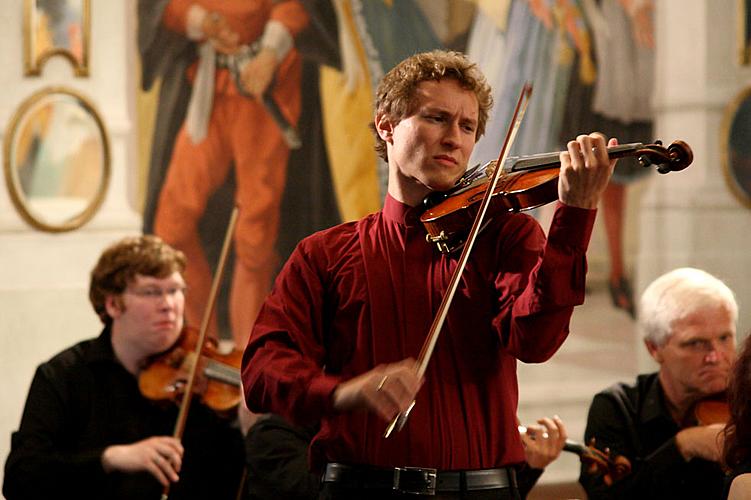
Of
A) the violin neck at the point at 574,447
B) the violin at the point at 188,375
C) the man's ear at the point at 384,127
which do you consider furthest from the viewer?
the violin at the point at 188,375

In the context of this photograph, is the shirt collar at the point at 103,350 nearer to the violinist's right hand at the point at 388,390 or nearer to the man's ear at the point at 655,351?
the man's ear at the point at 655,351

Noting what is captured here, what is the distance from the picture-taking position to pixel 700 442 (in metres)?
3.07

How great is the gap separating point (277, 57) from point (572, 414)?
215cm

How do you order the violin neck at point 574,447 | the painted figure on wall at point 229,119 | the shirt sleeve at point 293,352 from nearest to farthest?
1. the shirt sleeve at point 293,352
2. the violin neck at point 574,447
3. the painted figure on wall at point 229,119

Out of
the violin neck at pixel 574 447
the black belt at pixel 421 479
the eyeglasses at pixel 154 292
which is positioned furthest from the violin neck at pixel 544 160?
the eyeglasses at pixel 154 292

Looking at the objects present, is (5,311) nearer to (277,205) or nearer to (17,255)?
(17,255)

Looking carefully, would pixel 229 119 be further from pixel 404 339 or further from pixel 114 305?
pixel 404 339

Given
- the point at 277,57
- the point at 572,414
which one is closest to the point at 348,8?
the point at 277,57

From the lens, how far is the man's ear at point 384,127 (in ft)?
7.73

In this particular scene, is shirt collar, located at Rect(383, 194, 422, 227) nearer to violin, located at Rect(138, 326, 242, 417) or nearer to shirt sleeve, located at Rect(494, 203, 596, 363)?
shirt sleeve, located at Rect(494, 203, 596, 363)

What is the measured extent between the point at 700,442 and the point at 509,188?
1286mm

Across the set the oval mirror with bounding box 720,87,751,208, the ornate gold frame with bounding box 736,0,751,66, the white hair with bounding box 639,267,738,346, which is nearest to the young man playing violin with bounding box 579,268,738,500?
the white hair with bounding box 639,267,738,346

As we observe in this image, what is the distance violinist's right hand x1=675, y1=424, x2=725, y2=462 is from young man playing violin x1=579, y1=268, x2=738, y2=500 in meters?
0.06

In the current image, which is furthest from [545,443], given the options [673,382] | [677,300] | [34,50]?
[34,50]
